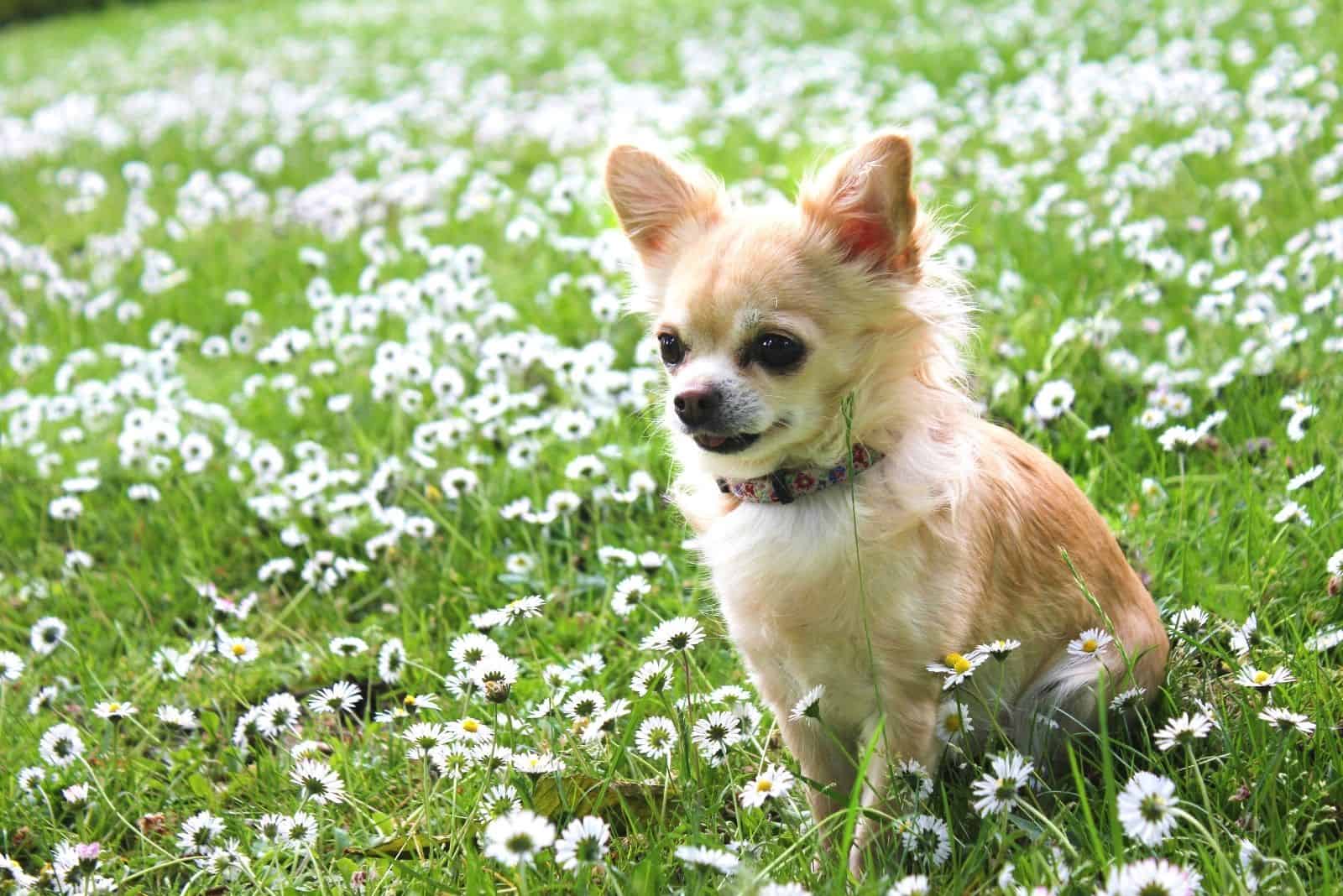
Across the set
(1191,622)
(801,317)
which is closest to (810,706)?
(801,317)

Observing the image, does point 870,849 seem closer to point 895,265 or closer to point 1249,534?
point 895,265

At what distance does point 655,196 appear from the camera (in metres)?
2.68

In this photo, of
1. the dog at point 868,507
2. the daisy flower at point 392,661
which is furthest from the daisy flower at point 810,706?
the daisy flower at point 392,661

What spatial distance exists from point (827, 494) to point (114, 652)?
7.15 feet

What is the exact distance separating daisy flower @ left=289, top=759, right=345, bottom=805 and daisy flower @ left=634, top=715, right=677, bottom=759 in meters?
0.58

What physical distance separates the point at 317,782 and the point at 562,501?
1.35 m

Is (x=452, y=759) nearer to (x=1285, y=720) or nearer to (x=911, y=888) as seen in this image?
(x=911, y=888)

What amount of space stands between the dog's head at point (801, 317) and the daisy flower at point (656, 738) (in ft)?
1.68

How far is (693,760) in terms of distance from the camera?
2.45 meters

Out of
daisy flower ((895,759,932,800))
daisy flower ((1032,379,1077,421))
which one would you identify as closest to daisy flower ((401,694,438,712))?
daisy flower ((895,759,932,800))

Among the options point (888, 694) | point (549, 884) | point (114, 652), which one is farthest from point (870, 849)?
point (114, 652)

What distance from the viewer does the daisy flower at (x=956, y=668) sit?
2164 millimetres

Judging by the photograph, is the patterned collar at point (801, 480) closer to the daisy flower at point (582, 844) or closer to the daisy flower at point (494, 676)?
the daisy flower at point (494, 676)

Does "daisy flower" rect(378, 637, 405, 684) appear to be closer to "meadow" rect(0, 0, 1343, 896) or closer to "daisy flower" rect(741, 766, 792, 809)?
"meadow" rect(0, 0, 1343, 896)
